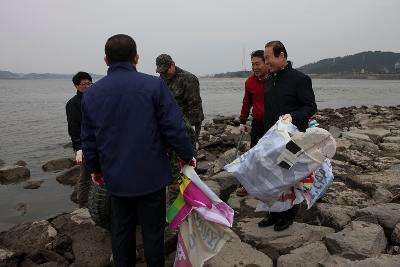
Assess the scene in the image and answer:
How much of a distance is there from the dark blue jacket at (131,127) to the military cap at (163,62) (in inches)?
72.9

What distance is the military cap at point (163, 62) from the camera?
4645 mm

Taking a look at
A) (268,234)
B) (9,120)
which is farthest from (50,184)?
(9,120)

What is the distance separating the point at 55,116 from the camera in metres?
25.0

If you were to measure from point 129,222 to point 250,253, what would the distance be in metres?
1.33

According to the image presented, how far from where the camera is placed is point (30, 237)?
4742mm

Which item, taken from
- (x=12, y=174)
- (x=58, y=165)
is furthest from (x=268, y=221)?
(x=58, y=165)

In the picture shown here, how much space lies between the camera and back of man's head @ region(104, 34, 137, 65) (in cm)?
277

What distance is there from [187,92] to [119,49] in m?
2.21

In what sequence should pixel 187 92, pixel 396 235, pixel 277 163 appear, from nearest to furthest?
pixel 277 163 < pixel 396 235 < pixel 187 92

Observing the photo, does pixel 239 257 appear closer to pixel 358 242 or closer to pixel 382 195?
pixel 358 242

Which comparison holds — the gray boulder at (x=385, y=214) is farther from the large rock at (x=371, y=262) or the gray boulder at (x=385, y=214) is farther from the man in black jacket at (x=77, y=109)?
the man in black jacket at (x=77, y=109)

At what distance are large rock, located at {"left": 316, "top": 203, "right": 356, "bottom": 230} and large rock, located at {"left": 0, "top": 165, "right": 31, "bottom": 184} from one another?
7.47m

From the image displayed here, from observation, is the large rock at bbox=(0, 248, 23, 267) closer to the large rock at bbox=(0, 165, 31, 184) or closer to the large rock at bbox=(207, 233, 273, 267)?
the large rock at bbox=(207, 233, 273, 267)

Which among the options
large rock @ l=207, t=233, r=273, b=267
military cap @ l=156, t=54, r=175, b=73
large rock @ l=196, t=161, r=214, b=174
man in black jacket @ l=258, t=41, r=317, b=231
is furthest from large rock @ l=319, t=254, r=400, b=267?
large rock @ l=196, t=161, r=214, b=174
